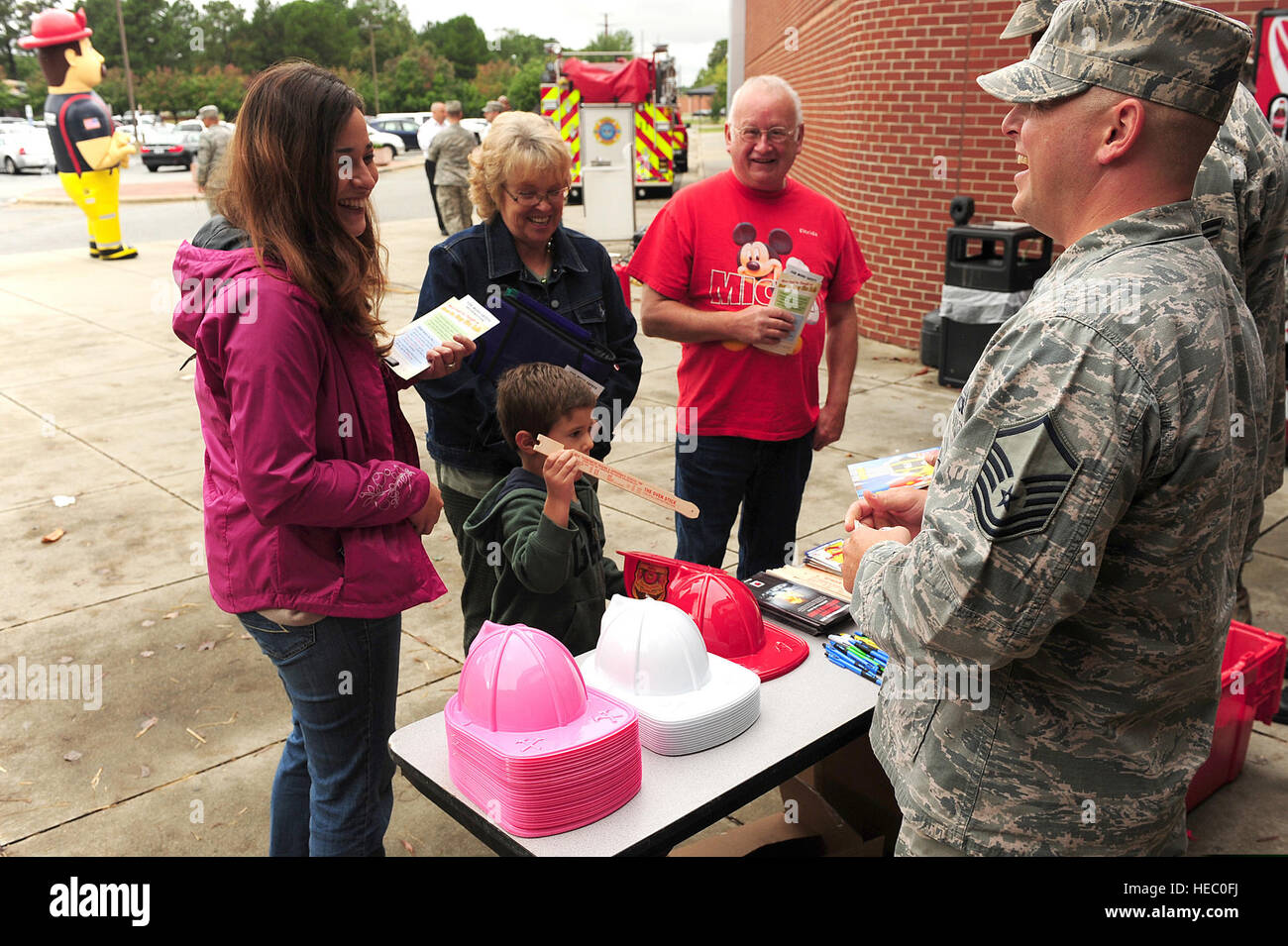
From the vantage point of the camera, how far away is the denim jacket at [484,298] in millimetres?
3074

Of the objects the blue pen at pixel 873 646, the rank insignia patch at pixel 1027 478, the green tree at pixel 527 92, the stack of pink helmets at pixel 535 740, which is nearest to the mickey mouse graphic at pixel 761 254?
the blue pen at pixel 873 646

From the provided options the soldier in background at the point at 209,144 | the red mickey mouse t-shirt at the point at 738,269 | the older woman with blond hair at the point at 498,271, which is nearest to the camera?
the older woman with blond hair at the point at 498,271

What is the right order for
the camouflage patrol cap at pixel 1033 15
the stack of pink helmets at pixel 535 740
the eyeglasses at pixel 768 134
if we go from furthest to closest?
the eyeglasses at pixel 768 134 < the camouflage patrol cap at pixel 1033 15 < the stack of pink helmets at pixel 535 740

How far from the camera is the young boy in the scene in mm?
2559

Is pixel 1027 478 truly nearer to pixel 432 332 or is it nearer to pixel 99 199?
pixel 432 332

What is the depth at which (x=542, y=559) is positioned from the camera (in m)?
2.44

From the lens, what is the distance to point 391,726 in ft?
Result: 7.55

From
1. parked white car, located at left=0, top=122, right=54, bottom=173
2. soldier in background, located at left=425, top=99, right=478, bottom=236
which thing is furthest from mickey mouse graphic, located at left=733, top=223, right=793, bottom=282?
parked white car, located at left=0, top=122, right=54, bottom=173

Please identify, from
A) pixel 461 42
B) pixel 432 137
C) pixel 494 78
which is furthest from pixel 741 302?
pixel 461 42

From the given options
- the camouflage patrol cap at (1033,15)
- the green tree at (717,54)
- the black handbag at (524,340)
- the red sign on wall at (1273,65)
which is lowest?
the black handbag at (524,340)

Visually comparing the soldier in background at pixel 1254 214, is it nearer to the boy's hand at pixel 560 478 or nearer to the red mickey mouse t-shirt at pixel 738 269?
the red mickey mouse t-shirt at pixel 738 269

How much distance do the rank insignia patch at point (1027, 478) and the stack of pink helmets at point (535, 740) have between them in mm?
810

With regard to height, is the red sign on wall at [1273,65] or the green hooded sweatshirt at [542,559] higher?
the red sign on wall at [1273,65]

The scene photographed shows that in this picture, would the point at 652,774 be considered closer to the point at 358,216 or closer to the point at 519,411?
the point at 519,411
